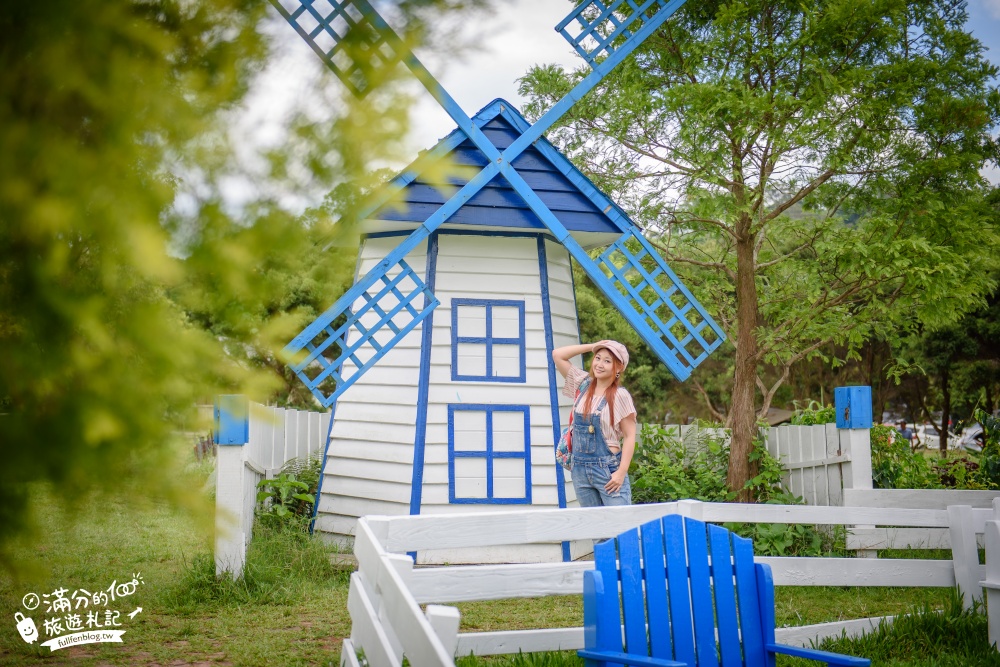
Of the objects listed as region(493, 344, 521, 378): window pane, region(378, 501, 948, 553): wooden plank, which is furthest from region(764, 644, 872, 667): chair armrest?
region(493, 344, 521, 378): window pane

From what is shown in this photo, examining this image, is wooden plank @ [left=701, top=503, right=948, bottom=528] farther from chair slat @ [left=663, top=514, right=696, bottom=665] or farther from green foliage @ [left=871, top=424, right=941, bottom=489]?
green foliage @ [left=871, top=424, right=941, bottom=489]

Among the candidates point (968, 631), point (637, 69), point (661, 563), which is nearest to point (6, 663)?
point (661, 563)

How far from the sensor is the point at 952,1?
8.23m

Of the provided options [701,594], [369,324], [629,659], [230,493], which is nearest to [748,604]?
[701,594]

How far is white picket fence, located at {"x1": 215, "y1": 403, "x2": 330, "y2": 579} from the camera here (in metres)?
5.71

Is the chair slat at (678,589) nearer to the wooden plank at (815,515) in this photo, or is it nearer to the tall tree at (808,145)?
the wooden plank at (815,515)

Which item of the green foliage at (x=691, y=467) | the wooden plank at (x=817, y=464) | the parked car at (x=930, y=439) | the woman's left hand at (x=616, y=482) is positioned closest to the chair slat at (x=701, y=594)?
the woman's left hand at (x=616, y=482)

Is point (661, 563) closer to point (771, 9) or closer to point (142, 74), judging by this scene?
point (142, 74)

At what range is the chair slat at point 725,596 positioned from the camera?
3283mm

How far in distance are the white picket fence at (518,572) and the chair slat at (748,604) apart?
0.81m

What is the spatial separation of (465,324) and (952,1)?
19.4 feet

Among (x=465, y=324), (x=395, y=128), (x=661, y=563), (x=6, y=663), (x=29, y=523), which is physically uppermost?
(x=465, y=324)

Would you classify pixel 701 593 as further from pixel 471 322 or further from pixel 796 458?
pixel 796 458

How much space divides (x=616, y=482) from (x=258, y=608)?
2555mm
